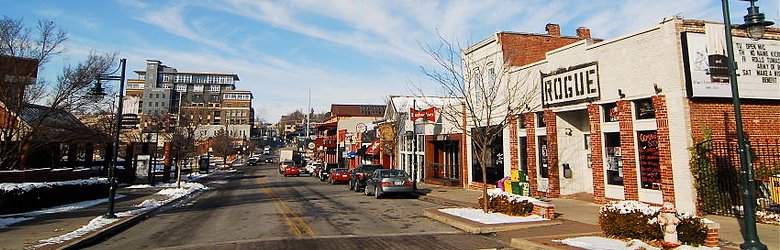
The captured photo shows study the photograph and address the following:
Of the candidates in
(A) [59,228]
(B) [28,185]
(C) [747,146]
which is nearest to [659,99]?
(C) [747,146]

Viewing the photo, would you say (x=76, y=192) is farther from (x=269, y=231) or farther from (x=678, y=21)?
(x=678, y=21)

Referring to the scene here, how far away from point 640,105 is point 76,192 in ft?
71.6

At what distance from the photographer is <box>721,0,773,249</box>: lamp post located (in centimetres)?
725

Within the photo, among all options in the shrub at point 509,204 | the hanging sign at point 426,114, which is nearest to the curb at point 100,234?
the shrub at point 509,204

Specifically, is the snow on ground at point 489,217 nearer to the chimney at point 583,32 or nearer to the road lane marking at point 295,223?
the road lane marking at point 295,223

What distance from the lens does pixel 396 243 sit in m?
9.55

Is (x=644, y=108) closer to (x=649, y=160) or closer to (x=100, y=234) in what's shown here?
(x=649, y=160)

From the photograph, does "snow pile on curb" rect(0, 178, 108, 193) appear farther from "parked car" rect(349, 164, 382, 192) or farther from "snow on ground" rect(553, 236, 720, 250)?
"snow on ground" rect(553, 236, 720, 250)

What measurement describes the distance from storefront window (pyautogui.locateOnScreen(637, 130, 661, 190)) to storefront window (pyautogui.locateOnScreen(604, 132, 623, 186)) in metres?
0.81

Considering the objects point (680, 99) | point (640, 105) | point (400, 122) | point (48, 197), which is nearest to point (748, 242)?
point (680, 99)

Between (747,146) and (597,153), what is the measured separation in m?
7.89

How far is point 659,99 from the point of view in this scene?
13141 millimetres

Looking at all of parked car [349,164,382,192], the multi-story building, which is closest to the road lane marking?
parked car [349,164,382,192]

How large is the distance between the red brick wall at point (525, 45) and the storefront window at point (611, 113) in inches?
220
